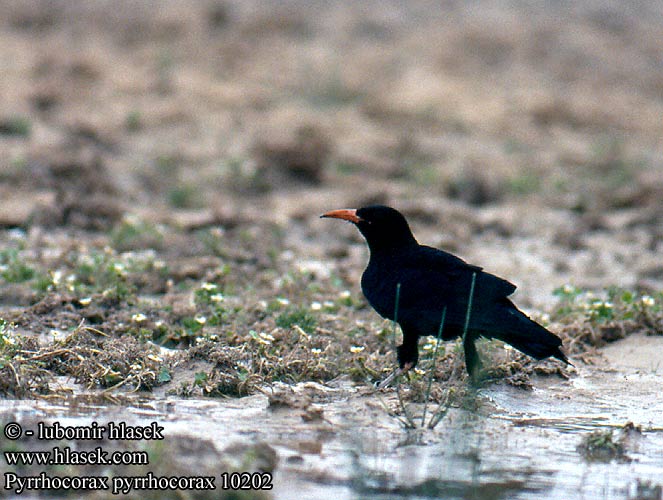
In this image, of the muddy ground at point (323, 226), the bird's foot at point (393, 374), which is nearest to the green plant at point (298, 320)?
the muddy ground at point (323, 226)

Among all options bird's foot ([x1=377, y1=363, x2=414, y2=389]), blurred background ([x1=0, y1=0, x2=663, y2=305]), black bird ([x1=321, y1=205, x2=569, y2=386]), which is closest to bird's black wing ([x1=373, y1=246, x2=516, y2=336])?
black bird ([x1=321, y1=205, x2=569, y2=386])

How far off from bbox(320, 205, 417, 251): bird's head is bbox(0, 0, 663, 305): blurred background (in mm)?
2682

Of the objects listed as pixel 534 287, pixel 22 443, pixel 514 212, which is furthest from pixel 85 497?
pixel 514 212

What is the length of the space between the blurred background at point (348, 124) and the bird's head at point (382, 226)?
268cm

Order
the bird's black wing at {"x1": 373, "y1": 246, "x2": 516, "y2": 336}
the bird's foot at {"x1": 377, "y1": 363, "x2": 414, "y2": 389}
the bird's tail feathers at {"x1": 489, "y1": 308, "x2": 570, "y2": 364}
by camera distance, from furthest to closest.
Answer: the bird's foot at {"x1": 377, "y1": 363, "x2": 414, "y2": 389}, the bird's black wing at {"x1": 373, "y1": 246, "x2": 516, "y2": 336}, the bird's tail feathers at {"x1": 489, "y1": 308, "x2": 570, "y2": 364}

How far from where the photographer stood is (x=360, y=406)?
256 inches

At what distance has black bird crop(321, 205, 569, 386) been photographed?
6352mm

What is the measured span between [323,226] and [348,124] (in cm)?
454

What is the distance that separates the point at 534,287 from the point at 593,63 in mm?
12913

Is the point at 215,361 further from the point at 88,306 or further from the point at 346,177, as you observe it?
the point at 346,177

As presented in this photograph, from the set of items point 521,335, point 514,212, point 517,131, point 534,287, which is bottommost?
point 521,335

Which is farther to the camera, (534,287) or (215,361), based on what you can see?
(534,287)

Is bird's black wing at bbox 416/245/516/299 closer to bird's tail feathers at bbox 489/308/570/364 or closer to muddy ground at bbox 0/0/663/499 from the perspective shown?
bird's tail feathers at bbox 489/308/570/364

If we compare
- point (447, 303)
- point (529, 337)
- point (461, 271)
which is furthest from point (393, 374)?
point (529, 337)
